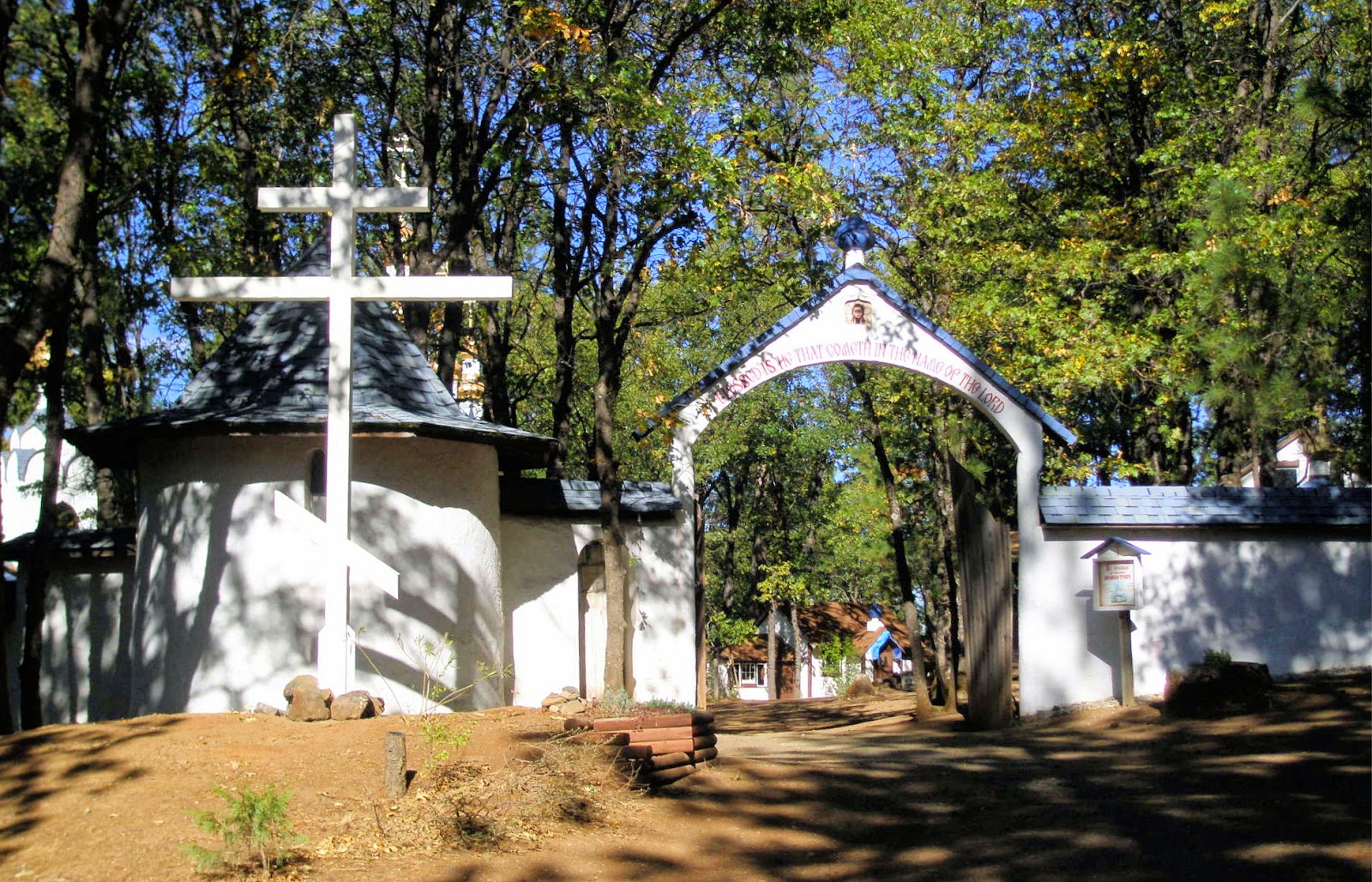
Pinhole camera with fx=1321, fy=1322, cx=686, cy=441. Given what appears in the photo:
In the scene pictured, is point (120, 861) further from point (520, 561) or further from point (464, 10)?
point (464, 10)

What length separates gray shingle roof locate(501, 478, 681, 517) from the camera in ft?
49.9

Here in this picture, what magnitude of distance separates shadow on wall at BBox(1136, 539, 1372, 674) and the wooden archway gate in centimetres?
144

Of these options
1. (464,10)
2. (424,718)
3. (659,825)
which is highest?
(464,10)

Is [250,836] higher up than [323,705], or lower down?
lower down

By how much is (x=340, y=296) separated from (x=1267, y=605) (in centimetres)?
1010

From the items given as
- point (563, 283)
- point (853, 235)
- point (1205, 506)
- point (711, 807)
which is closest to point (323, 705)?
point (711, 807)

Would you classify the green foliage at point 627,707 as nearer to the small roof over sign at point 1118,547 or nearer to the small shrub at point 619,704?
the small shrub at point 619,704

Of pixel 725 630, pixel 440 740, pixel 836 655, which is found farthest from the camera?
pixel 836 655

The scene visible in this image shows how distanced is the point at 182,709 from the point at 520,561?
4032 millimetres

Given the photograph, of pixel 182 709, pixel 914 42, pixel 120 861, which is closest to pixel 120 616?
pixel 182 709

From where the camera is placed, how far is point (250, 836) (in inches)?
278

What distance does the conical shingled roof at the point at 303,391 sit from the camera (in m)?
12.8

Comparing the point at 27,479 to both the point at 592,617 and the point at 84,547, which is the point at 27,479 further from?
the point at 592,617

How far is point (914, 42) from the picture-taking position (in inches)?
782
